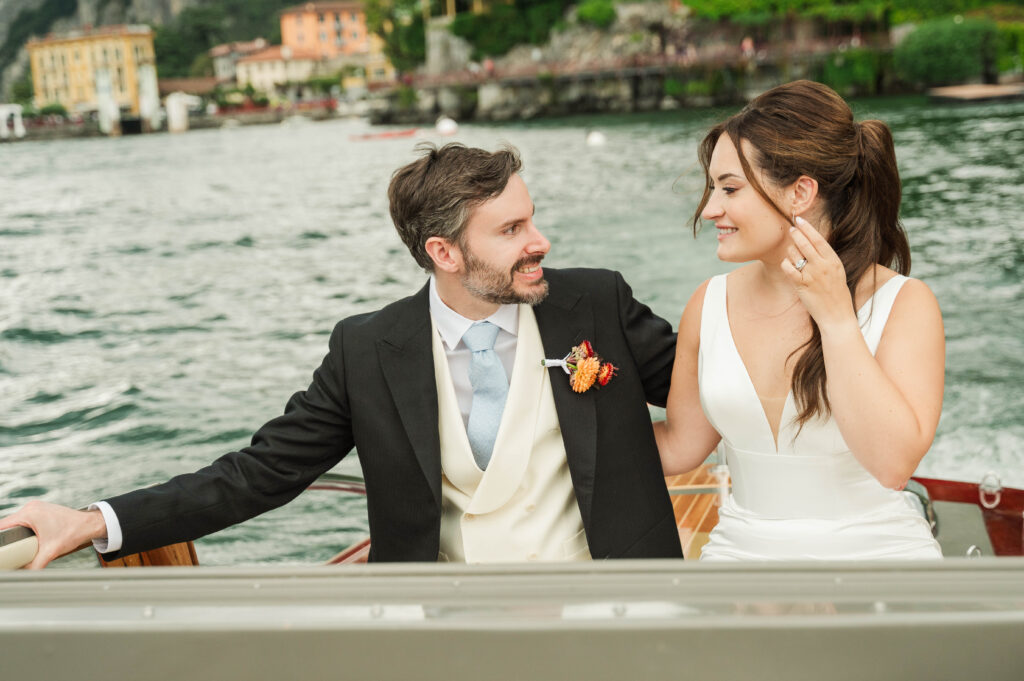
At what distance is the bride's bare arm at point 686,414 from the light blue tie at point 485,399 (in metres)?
0.38

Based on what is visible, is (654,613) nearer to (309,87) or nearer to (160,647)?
(160,647)

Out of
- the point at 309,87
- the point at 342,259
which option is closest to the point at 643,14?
the point at 342,259

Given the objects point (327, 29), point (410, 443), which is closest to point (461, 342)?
point (410, 443)

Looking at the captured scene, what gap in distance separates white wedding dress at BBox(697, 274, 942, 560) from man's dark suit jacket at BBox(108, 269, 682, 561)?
0.17m

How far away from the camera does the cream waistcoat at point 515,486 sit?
1980 millimetres

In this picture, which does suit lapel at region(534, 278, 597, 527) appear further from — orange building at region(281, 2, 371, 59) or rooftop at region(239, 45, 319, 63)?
orange building at region(281, 2, 371, 59)

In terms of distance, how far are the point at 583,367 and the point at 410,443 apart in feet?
1.20

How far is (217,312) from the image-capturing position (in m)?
14.0

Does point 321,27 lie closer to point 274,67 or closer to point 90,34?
point 274,67

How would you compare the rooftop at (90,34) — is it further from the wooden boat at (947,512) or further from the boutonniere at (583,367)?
the boutonniere at (583,367)

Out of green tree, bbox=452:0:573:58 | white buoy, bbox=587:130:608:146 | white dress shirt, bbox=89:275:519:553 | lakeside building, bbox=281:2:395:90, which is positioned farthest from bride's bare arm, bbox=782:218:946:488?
lakeside building, bbox=281:2:395:90

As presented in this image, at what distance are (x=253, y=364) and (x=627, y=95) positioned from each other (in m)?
42.9

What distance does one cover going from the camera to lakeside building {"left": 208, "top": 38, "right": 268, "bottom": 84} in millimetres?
101500

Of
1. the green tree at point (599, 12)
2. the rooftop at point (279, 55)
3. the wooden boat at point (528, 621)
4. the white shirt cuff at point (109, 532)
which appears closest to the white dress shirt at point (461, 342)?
the white shirt cuff at point (109, 532)
